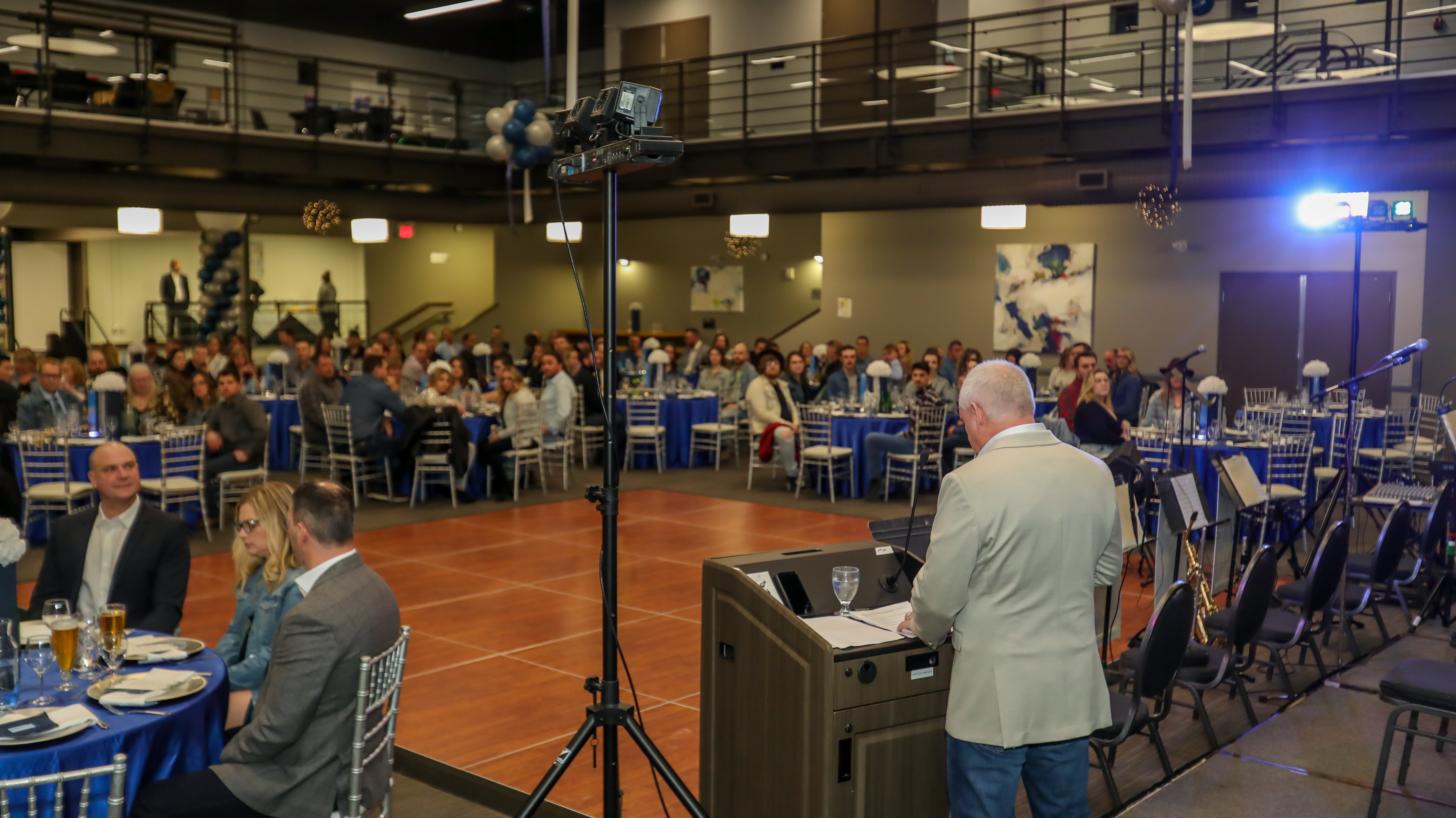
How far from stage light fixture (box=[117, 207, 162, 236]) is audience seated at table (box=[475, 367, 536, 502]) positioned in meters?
4.73

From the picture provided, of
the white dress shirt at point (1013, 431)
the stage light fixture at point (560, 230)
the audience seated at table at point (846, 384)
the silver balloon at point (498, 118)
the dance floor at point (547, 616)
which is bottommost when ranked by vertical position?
the dance floor at point (547, 616)

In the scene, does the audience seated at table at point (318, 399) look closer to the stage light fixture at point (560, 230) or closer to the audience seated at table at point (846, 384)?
the stage light fixture at point (560, 230)

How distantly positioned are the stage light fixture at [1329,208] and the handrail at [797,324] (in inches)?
268

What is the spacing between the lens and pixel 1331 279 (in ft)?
42.0

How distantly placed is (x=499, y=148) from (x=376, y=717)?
25.8 feet

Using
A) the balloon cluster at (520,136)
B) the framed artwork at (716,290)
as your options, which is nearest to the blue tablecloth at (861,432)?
the balloon cluster at (520,136)

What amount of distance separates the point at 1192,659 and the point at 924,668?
180cm

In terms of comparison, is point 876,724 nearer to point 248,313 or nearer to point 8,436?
point 8,436

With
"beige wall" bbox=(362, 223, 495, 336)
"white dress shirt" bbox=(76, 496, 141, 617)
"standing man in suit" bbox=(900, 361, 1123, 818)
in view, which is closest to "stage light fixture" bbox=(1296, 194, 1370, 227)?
"standing man in suit" bbox=(900, 361, 1123, 818)

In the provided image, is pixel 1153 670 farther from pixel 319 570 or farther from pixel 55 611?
pixel 55 611

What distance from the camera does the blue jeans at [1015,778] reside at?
259cm

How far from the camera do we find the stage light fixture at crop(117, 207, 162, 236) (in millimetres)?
12000

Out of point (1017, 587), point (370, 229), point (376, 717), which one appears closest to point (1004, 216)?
point (370, 229)

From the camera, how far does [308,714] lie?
2768mm
